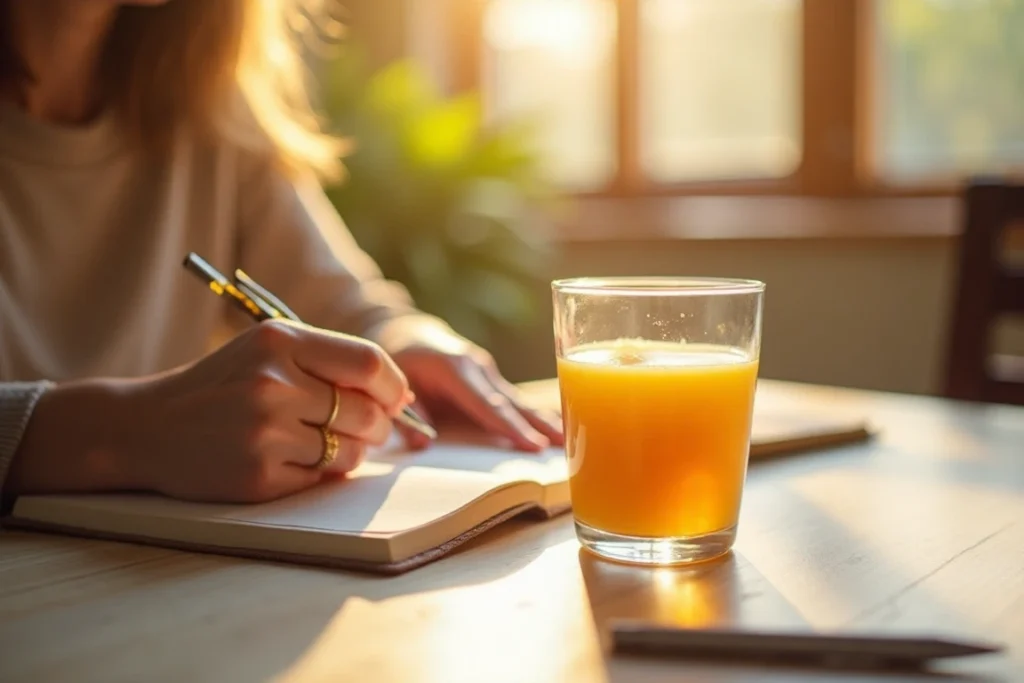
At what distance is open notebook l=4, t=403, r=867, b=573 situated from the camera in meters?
0.64

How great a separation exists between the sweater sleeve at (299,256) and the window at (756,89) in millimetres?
1848

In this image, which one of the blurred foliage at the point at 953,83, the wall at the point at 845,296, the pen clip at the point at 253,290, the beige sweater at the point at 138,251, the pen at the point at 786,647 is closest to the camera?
the pen at the point at 786,647

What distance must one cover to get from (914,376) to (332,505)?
7.84 ft

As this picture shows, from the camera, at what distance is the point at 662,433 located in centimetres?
64

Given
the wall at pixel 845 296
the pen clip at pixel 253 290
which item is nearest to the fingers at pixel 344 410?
the pen clip at pixel 253 290

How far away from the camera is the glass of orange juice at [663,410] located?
636 mm

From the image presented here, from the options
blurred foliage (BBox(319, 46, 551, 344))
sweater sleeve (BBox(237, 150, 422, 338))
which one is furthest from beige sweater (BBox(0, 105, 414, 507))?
blurred foliage (BBox(319, 46, 551, 344))

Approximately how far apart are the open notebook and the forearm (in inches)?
0.7

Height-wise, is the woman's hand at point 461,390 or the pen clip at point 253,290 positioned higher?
the pen clip at point 253,290

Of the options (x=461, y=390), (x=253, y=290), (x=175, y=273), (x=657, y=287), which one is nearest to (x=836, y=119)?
(x=175, y=273)

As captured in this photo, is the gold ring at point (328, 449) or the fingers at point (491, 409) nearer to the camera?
the gold ring at point (328, 449)

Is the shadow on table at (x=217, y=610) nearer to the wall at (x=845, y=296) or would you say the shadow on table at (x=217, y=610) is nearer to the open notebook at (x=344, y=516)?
the open notebook at (x=344, y=516)

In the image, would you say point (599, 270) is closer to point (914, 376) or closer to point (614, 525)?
point (914, 376)

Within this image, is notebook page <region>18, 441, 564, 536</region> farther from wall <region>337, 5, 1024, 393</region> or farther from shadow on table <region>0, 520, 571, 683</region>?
wall <region>337, 5, 1024, 393</region>
